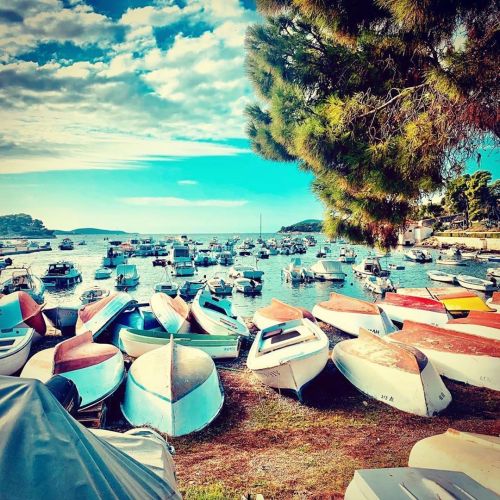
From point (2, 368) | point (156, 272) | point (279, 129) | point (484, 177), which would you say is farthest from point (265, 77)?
point (484, 177)

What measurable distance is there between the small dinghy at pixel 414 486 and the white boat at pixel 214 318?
11050 millimetres

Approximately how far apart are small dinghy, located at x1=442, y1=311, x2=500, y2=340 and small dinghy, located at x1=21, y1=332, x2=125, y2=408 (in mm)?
11768

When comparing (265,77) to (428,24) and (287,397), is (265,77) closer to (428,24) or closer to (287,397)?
(428,24)

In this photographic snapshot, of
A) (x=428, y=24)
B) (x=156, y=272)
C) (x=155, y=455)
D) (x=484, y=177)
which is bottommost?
(x=156, y=272)

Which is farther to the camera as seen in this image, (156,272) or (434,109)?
(156,272)

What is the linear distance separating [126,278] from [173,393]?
38.5 metres

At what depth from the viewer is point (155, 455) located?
3.66 m

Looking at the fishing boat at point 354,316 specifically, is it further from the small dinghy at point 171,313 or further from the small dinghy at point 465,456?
the small dinghy at point 465,456

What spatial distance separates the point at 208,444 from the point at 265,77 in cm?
877

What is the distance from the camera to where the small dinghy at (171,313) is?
15.2 metres

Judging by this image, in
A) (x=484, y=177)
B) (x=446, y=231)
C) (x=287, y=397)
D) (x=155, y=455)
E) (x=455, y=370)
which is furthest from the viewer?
(x=446, y=231)

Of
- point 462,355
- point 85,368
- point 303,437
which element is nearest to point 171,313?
point 85,368

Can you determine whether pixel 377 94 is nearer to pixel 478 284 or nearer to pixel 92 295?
pixel 92 295

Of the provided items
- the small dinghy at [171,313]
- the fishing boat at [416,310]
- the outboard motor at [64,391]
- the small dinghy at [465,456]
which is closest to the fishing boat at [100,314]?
the small dinghy at [171,313]
